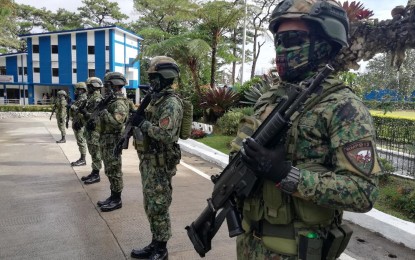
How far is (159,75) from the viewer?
10.9 feet

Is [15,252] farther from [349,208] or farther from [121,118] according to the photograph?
[349,208]

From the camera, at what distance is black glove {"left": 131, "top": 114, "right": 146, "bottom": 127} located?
10.9 ft

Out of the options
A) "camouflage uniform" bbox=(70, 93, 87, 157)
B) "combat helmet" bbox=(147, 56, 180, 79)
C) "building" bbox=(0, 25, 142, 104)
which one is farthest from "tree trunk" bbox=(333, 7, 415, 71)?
"building" bbox=(0, 25, 142, 104)

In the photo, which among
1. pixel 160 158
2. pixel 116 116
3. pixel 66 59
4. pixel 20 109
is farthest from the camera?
pixel 66 59

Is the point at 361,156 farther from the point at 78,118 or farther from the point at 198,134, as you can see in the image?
the point at 198,134

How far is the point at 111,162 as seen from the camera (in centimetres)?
466

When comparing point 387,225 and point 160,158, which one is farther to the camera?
point 387,225

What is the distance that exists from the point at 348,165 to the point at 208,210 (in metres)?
0.73

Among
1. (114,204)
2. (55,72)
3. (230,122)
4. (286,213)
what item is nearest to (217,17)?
(230,122)

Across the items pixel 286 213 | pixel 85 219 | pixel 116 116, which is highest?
pixel 116 116

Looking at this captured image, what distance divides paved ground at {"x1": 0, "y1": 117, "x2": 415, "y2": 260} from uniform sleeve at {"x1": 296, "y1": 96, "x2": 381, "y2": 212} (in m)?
2.29

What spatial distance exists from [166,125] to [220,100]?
8.85 metres

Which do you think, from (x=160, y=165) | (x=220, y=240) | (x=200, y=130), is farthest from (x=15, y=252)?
(x=200, y=130)

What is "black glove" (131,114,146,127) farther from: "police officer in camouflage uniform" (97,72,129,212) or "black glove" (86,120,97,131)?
"black glove" (86,120,97,131)
